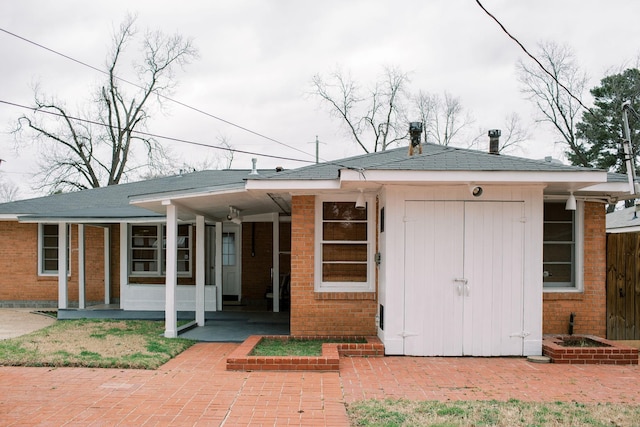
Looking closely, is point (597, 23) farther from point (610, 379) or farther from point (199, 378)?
point (199, 378)

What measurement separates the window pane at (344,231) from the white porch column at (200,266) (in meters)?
3.25

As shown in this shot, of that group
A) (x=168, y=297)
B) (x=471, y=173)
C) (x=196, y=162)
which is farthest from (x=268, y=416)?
(x=196, y=162)

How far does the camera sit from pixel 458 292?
334 inches

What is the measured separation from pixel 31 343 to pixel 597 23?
11.8 m

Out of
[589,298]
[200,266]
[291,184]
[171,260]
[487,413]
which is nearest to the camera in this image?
[487,413]

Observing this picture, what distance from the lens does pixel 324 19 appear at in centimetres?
1067

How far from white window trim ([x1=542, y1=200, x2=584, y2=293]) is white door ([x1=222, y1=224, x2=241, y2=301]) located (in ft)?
29.1

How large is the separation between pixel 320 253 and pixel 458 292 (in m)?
2.35

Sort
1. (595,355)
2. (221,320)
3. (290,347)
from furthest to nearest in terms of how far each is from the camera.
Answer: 1. (221,320)
2. (290,347)
3. (595,355)

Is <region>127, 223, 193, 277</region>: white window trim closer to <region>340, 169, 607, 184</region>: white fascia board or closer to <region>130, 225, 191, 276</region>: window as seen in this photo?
<region>130, 225, 191, 276</region>: window

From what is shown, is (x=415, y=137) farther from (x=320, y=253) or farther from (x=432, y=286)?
(x=432, y=286)

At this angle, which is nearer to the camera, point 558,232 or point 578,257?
point 578,257

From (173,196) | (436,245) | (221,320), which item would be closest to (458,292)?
(436,245)

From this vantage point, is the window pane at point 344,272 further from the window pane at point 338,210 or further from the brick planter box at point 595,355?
the brick planter box at point 595,355
